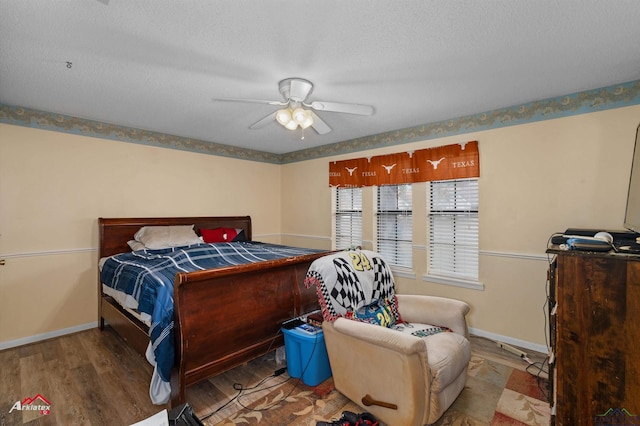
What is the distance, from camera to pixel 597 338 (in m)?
1.26

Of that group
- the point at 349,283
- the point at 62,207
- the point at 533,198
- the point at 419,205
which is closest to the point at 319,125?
the point at 349,283

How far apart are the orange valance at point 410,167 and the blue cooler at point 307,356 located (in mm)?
2356

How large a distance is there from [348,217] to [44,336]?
3.95 m

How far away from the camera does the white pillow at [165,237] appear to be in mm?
3419

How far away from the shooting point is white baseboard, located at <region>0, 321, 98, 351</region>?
291 centimetres

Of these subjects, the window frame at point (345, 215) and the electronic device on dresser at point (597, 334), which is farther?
the window frame at point (345, 215)

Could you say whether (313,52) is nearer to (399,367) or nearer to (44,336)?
(399,367)

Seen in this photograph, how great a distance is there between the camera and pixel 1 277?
9.47 ft

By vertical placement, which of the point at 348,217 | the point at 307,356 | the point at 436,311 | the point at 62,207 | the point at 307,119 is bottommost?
the point at 307,356

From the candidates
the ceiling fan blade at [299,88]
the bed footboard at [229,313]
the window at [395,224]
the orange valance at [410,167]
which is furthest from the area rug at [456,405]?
the ceiling fan blade at [299,88]

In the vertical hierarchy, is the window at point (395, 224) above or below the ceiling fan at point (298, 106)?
below

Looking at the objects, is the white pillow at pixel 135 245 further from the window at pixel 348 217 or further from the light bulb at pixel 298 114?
the window at pixel 348 217

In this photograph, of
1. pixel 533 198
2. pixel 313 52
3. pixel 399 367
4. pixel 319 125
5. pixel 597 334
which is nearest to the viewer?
pixel 597 334

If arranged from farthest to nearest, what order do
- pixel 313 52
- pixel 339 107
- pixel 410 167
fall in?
1. pixel 410 167
2. pixel 339 107
3. pixel 313 52
